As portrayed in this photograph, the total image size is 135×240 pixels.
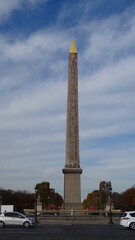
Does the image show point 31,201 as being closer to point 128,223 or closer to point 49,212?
point 49,212

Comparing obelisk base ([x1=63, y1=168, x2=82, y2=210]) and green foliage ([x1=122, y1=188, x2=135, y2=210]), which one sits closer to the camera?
obelisk base ([x1=63, y1=168, x2=82, y2=210])

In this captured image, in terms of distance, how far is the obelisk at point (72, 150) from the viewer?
46.3 meters

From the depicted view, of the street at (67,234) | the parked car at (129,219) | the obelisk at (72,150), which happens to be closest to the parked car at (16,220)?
the street at (67,234)

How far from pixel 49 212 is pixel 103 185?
5373 cm

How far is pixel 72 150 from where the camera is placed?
46188 millimetres

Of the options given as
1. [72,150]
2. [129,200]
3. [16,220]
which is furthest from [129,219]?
[129,200]

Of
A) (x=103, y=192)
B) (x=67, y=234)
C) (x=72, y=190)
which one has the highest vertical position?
(x=103, y=192)

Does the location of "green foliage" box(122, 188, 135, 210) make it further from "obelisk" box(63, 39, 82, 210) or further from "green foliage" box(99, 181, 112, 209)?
"obelisk" box(63, 39, 82, 210)

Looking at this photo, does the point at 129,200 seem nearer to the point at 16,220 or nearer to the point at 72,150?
the point at 72,150

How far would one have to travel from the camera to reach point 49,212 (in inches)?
2320

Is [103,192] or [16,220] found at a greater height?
[103,192]

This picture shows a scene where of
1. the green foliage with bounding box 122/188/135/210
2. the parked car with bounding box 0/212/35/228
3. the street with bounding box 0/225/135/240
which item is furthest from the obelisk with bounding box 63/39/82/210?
the green foliage with bounding box 122/188/135/210

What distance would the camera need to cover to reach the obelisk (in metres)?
Answer: 46.3

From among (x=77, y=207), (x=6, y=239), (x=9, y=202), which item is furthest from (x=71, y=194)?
(x=9, y=202)
